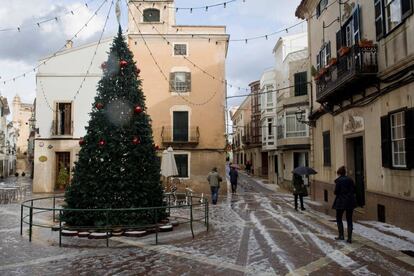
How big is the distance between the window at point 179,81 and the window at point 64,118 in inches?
265

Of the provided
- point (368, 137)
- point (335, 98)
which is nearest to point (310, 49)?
point (335, 98)

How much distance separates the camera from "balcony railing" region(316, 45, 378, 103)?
12055 millimetres

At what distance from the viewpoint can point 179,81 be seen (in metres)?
26.9

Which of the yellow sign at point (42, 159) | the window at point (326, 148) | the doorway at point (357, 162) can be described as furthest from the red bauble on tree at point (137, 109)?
the yellow sign at point (42, 159)

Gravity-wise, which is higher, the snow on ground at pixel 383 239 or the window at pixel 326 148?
the window at pixel 326 148

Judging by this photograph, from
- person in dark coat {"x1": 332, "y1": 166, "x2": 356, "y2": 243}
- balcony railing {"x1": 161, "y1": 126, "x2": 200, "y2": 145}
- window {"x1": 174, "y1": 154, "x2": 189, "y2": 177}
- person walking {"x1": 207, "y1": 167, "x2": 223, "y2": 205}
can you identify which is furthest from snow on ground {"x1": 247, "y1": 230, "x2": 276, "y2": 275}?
balcony railing {"x1": 161, "y1": 126, "x2": 200, "y2": 145}

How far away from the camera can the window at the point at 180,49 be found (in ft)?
88.7

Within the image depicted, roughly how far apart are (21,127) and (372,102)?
7413 centimetres

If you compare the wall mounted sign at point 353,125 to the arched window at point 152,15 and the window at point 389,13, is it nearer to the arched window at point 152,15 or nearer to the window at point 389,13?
the window at point 389,13

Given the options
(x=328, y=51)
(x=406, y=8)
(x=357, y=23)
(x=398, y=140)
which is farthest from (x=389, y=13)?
(x=328, y=51)

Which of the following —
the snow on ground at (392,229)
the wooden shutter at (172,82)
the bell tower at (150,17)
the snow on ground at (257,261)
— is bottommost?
the snow on ground at (257,261)

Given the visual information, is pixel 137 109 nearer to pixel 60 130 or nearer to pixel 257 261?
pixel 257 261

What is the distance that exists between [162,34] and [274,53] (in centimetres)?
1612

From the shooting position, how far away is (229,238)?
9.72 m
